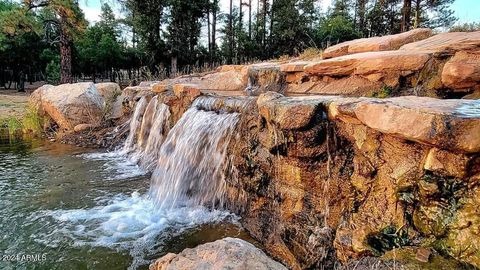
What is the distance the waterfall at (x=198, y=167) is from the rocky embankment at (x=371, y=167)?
21 centimetres

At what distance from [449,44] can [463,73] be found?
3.27 feet

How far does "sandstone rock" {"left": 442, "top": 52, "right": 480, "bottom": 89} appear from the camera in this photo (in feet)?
10.0

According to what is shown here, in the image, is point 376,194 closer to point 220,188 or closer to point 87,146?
point 220,188

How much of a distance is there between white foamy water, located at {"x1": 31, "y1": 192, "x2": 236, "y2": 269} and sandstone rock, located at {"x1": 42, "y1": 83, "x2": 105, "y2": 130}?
5.70 metres

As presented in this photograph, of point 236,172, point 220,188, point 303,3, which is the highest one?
point 303,3

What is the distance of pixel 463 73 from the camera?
3.12 meters

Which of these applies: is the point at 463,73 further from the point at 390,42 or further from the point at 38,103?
the point at 38,103

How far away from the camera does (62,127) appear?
928cm

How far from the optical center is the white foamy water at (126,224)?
3.24 m

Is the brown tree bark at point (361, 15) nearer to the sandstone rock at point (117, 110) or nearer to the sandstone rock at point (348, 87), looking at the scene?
the sandstone rock at point (117, 110)

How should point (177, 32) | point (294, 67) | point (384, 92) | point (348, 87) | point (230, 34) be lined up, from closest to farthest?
point (384, 92), point (348, 87), point (294, 67), point (177, 32), point (230, 34)

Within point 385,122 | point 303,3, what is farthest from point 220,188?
point 303,3

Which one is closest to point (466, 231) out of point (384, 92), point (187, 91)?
point (384, 92)

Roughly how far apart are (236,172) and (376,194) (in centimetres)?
189
